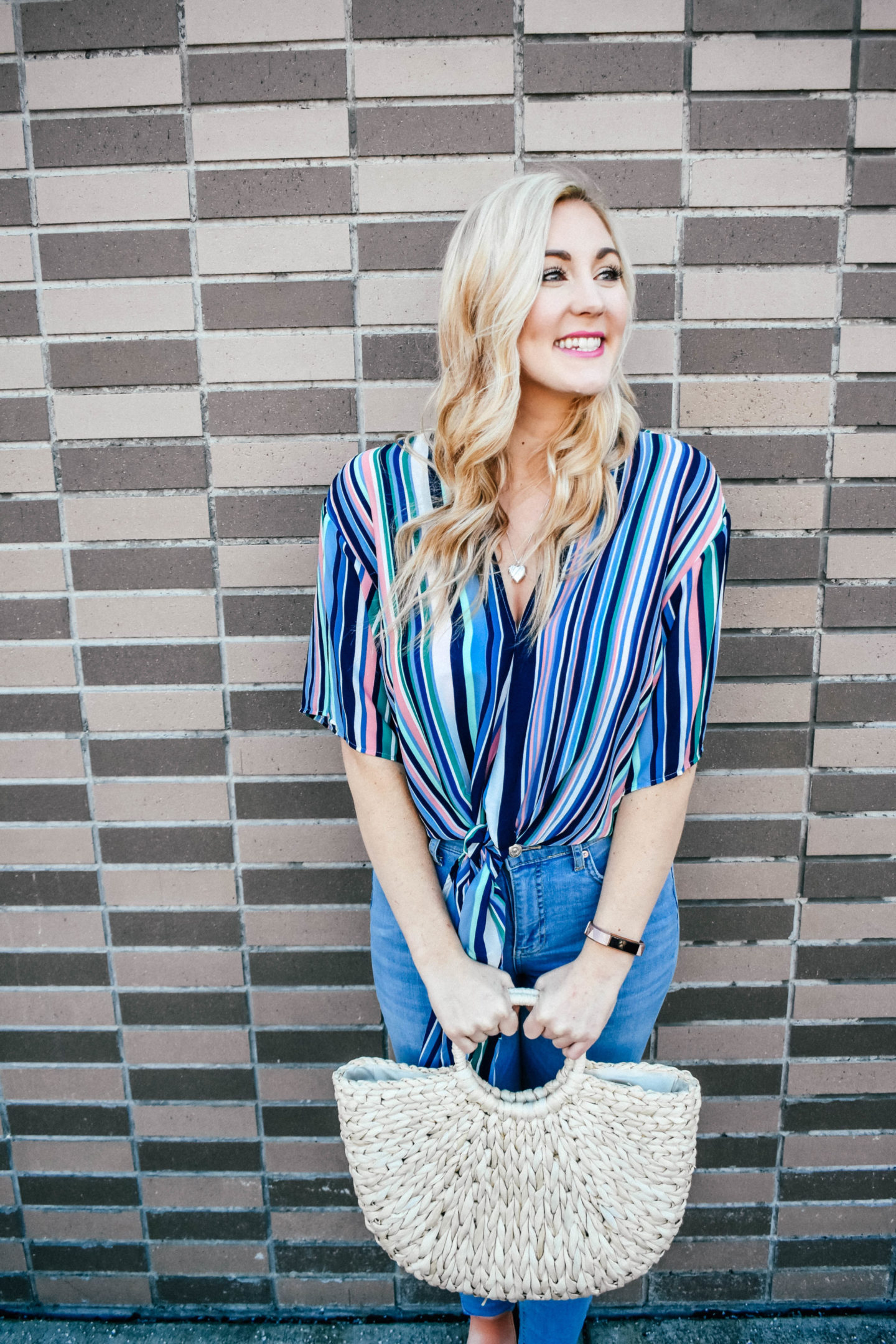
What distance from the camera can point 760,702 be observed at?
1.93 meters

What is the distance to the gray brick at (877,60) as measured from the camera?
67.2 inches

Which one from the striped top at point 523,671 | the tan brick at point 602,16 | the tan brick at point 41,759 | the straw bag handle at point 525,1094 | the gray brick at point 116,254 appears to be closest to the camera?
the straw bag handle at point 525,1094

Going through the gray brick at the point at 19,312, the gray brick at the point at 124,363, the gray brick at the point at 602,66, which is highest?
the gray brick at the point at 602,66

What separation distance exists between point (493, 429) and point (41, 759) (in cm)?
126

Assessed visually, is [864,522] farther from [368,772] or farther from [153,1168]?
[153,1168]

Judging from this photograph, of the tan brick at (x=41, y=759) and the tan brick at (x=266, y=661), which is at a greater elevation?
the tan brick at (x=266, y=661)

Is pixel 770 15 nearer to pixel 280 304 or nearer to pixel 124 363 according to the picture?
pixel 280 304

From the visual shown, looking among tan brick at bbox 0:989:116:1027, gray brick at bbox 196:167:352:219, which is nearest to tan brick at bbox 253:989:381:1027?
tan brick at bbox 0:989:116:1027

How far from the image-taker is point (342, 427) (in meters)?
1.84

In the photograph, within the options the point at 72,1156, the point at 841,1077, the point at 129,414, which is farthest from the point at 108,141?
the point at 841,1077

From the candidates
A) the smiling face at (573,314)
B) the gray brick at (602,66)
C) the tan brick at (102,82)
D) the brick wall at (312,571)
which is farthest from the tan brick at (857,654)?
the tan brick at (102,82)

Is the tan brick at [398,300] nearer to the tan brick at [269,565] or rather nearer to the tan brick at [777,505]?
the tan brick at [269,565]

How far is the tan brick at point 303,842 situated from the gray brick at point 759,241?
1.40m

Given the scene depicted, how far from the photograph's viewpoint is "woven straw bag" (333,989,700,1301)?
1.42 metres
